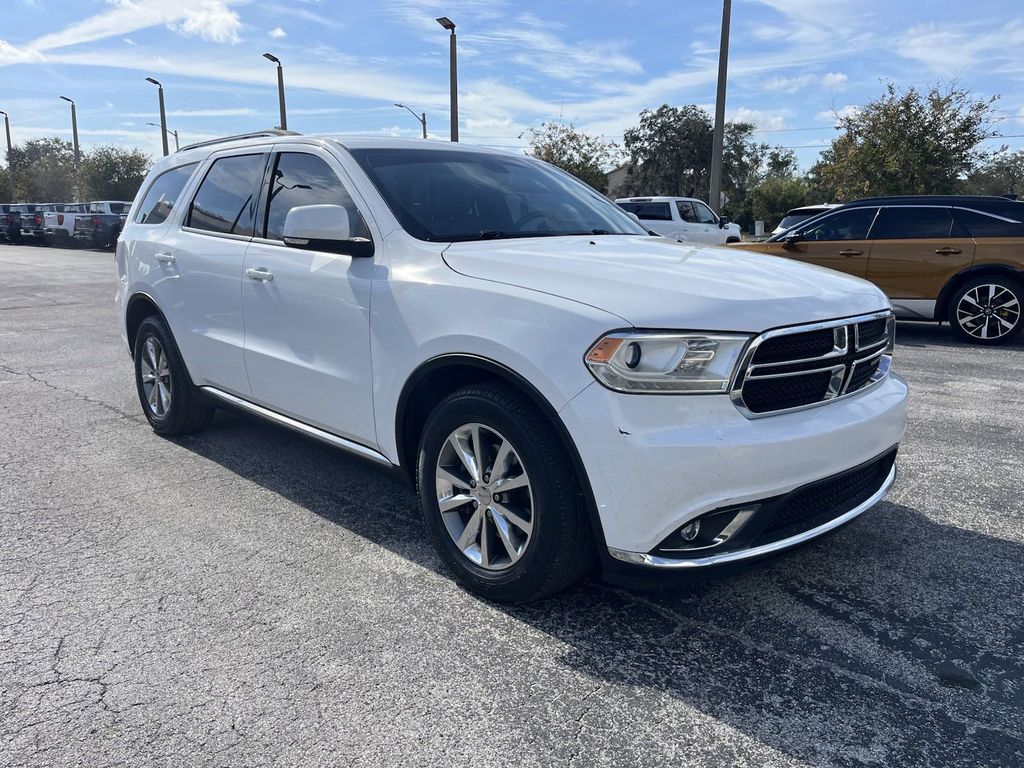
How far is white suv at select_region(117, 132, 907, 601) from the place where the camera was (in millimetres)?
2582

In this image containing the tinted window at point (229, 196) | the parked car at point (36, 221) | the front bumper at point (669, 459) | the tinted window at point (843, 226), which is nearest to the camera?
the front bumper at point (669, 459)

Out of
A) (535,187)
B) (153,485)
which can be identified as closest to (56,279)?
(153,485)

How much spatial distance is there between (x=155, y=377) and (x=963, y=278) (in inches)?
330

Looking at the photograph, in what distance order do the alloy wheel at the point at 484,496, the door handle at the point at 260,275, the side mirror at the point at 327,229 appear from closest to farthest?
the alloy wheel at the point at 484,496, the side mirror at the point at 327,229, the door handle at the point at 260,275

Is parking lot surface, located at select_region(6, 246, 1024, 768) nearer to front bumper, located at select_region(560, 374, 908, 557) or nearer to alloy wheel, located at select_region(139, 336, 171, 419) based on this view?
front bumper, located at select_region(560, 374, 908, 557)

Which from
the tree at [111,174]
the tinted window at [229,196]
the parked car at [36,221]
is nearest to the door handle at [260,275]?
the tinted window at [229,196]

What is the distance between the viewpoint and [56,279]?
57.0ft

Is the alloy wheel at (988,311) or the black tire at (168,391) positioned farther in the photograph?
the alloy wheel at (988,311)

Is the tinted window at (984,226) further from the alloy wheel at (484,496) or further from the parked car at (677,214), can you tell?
the parked car at (677,214)

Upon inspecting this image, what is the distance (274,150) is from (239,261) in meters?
0.63

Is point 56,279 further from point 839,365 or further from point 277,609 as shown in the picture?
point 839,365

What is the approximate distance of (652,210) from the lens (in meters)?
19.1

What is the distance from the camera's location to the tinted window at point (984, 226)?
8930 millimetres

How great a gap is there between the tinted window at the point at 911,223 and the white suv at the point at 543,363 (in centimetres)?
650
